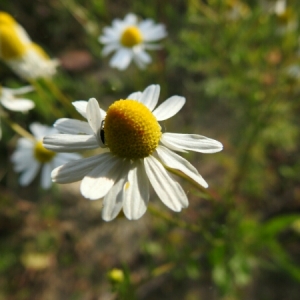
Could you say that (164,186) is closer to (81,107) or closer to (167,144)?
(167,144)

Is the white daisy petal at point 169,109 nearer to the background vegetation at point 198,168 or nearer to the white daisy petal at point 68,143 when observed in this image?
the white daisy petal at point 68,143

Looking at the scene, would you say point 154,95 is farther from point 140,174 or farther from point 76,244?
point 76,244

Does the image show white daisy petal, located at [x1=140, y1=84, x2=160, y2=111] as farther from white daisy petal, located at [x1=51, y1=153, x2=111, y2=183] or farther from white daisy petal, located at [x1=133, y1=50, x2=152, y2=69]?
white daisy petal, located at [x1=133, y1=50, x2=152, y2=69]

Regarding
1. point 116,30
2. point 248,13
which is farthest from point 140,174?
point 248,13

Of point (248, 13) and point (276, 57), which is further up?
point (248, 13)

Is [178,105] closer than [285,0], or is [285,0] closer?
[178,105]

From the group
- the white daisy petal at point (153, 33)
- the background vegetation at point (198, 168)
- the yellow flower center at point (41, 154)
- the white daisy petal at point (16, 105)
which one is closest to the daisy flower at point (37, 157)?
the yellow flower center at point (41, 154)

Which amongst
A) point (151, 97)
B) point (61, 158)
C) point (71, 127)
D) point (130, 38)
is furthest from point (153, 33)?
point (71, 127)

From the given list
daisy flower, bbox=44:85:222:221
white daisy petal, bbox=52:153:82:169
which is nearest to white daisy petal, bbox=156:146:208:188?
daisy flower, bbox=44:85:222:221

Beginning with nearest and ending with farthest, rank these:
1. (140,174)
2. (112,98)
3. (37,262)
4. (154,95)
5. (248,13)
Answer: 1. (140,174)
2. (154,95)
3. (248,13)
4. (37,262)
5. (112,98)
